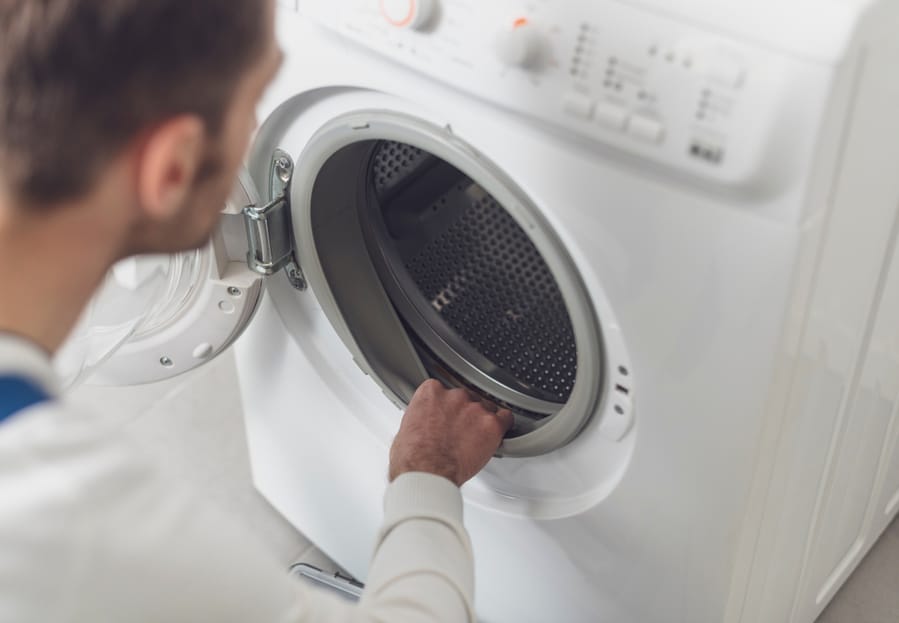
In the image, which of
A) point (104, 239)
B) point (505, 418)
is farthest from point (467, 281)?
point (104, 239)

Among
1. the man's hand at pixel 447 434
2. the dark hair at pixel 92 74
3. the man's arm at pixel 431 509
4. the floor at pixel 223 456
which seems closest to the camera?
the dark hair at pixel 92 74

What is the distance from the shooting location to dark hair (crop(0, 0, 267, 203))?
0.57m

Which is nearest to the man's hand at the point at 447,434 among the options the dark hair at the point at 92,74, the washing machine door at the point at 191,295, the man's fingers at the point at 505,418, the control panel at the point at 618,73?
the man's fingers at the point at 505,418

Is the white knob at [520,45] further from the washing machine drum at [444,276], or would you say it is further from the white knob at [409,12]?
the washing machine drum at [444,276]

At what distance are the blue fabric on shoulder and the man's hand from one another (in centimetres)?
39

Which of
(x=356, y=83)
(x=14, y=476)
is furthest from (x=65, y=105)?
(x=356, y=83)

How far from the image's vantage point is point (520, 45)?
744mm

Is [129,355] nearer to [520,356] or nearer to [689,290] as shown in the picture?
[520,356]

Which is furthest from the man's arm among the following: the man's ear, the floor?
the floor

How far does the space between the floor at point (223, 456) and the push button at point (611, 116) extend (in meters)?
0.81

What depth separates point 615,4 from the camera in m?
0.72

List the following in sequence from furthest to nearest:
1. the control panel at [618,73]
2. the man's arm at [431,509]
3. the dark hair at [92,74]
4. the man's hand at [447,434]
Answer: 1. the man's hand at [447,434]
2. the man's arm at [431,509]
3. the control panel at [618,73]
4. the dark hair at [92,74]

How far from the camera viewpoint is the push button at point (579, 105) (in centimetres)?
74

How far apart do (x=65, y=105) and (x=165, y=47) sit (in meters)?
0.06
